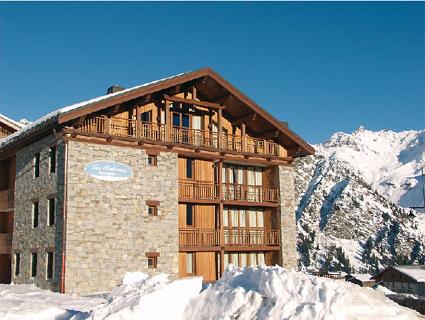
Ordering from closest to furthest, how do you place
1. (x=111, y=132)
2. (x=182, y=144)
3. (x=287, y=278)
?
(x=287, y=278), (x=111, y=132), (x=182, y=144)

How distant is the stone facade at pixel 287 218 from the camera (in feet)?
92.4

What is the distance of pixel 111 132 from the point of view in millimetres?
23844

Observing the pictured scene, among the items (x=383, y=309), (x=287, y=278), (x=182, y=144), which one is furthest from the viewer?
(x=182, y=144)

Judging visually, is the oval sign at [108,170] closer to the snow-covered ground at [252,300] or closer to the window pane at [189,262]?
the window pane at [189,262]

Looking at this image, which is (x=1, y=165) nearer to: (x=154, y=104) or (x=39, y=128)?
(x=39, y=128)

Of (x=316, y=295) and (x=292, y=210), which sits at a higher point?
(x=292, y=210)

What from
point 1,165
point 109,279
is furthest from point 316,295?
point 1,165

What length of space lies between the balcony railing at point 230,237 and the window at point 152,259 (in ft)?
4.79

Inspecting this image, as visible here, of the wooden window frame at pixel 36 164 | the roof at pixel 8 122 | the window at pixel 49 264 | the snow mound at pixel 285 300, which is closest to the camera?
the snow mound at pixel 285 300

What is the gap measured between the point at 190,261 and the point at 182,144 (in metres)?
5.44

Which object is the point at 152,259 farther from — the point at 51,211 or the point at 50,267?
the point at 51,211

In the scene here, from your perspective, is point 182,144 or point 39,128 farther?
point 182,144

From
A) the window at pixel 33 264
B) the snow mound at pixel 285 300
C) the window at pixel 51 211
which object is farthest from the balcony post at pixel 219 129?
the snow mound at pixel 285 300

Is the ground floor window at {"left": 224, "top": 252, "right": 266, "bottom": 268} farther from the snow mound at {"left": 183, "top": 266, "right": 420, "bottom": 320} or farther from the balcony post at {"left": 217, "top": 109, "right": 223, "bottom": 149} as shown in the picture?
the snow mound at {"left": 183, "top": 266, "right": 420, "bottom": 320}
